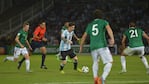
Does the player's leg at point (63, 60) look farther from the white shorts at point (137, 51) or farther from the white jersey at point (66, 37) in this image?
the white shorts at point (137, 51)

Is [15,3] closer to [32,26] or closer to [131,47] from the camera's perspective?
[32,26]

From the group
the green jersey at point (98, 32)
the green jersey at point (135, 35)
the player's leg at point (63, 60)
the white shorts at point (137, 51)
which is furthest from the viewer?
the player's leg at point (63, 60)

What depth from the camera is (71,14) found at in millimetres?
54000

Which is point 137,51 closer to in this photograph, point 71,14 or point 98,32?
point 98,32

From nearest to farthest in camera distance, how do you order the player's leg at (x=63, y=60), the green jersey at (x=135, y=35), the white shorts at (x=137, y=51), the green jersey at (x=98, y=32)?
the green jersey at (x=98, y=32) < the green jersey at (x=135, y=35) < the white shorts at (x=137, y=51) < the player's leg at (x=63, y=60)

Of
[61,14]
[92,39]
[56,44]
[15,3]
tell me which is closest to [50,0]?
[61,14]

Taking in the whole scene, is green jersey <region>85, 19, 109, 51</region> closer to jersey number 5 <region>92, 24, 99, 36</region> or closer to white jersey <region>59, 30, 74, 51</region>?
jersey number 5 <region>92, 24, 99, 36</region>

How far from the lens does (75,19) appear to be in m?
53.2

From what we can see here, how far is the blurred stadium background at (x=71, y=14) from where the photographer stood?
50219mm

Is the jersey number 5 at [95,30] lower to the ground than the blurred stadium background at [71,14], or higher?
lower

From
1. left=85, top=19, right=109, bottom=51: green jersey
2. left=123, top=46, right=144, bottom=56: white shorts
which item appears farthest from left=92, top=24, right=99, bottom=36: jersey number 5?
left=123, top=46, right=144, bottom=56: white shorts

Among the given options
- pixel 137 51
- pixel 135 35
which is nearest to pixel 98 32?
pixel 135 35

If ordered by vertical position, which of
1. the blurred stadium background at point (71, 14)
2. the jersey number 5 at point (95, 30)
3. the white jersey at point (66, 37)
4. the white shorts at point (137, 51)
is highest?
the blurred stadium background at point (71, 14)

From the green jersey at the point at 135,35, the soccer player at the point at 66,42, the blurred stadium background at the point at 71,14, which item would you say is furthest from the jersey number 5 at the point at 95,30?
the blurred stadium background at the point at 71,14
